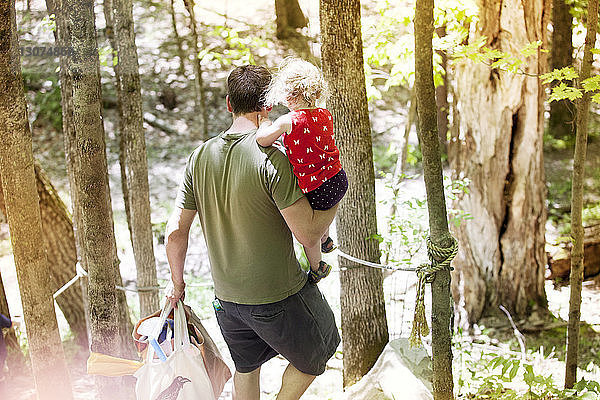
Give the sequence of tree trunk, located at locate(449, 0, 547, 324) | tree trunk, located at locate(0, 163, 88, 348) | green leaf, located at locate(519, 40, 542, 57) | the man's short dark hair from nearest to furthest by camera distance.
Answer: the man's short dark hair, green leaf, located at locate(519, 40, 542, 57), tree trunk, located at locate(449, 0, 547, 324), tree trunk, located at locate(0, 163, 88, 348)

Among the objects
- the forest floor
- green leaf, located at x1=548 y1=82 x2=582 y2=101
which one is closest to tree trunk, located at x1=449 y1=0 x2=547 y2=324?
the forest floor

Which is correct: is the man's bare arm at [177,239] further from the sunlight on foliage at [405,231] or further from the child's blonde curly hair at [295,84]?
the sunlight on foliage at [405,231]

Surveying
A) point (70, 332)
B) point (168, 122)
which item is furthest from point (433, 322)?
point (168, 122)

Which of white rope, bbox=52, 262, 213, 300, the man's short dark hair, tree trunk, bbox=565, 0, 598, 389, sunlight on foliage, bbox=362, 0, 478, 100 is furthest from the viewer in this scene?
sunlight on foliage, bbox=362, 0, 478, 100

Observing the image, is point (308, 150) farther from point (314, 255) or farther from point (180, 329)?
point (180, 329)

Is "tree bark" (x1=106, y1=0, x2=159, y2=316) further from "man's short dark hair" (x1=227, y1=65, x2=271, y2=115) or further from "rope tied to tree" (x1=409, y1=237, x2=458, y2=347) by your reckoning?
"rope tied to tree" (x1=409, y1=237, x2=458, y2=347)

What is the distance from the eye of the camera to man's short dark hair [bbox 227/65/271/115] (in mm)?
2354

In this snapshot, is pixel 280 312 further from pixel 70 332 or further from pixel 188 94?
pixel 188 94

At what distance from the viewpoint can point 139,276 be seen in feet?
14.2

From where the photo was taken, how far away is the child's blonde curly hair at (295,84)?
231 centimetres

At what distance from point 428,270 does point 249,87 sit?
43.6 inches

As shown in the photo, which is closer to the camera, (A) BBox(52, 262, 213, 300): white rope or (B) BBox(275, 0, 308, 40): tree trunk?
(A) BBox(52, 262, 213, 300): white rope

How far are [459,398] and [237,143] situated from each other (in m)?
2.09

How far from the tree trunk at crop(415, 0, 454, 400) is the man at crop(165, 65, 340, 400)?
495mm
